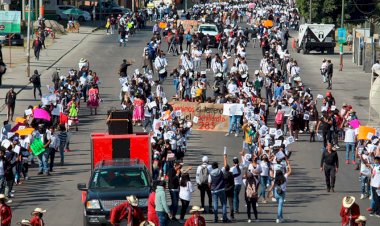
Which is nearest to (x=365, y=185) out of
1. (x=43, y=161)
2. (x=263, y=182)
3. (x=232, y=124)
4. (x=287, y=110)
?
(x=263, y=182)

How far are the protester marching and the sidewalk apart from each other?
6.40ft

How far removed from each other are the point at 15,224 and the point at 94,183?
98.5 inches

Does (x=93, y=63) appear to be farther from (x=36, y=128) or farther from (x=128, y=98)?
(x=36, y=128)

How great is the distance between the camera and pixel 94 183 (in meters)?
26.5

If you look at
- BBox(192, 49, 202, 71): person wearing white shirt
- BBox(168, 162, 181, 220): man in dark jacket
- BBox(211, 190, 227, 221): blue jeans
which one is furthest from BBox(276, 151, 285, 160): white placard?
BBox(192, 49, 202, 71): person wearing white shirt

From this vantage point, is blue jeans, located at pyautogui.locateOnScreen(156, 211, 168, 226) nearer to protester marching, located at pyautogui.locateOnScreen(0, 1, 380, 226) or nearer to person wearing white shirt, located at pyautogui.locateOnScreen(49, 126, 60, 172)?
protester marching, located at pyautogui.locateOnScreen(0, 1, 380, 226)

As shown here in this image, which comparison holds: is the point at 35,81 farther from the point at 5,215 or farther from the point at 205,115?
the point at 5,215

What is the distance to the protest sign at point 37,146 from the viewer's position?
3472 centimetres

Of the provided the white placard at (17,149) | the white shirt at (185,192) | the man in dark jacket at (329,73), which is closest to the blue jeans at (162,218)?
the white shirt at (185,192)

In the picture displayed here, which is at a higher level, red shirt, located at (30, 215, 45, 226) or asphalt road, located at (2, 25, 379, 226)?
red shirt, located at (30, 215, 45, 226)

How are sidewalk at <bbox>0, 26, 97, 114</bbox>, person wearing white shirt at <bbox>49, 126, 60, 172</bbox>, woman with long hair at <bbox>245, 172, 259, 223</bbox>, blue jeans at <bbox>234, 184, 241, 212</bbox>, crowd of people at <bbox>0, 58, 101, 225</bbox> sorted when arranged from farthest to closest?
1. sidewalk at <bbox>0, 26, 97, 114</bbox>
2. person wearing white shirt at <bbox>49, 126, 60, 172</bbox>
3. crowd of people at <bbox>0, 58, 101, 225</bbox>
4. blue jeans at <bbox>234, 184, 241, 212</bbox>
5. woman with long hair at <bbox>245, 172, 259, 223</bbox>

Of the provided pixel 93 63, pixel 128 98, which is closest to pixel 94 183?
pixel 128 98

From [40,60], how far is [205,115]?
81.2 ft

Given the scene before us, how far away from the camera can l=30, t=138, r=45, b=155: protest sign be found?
34719 millimetres
